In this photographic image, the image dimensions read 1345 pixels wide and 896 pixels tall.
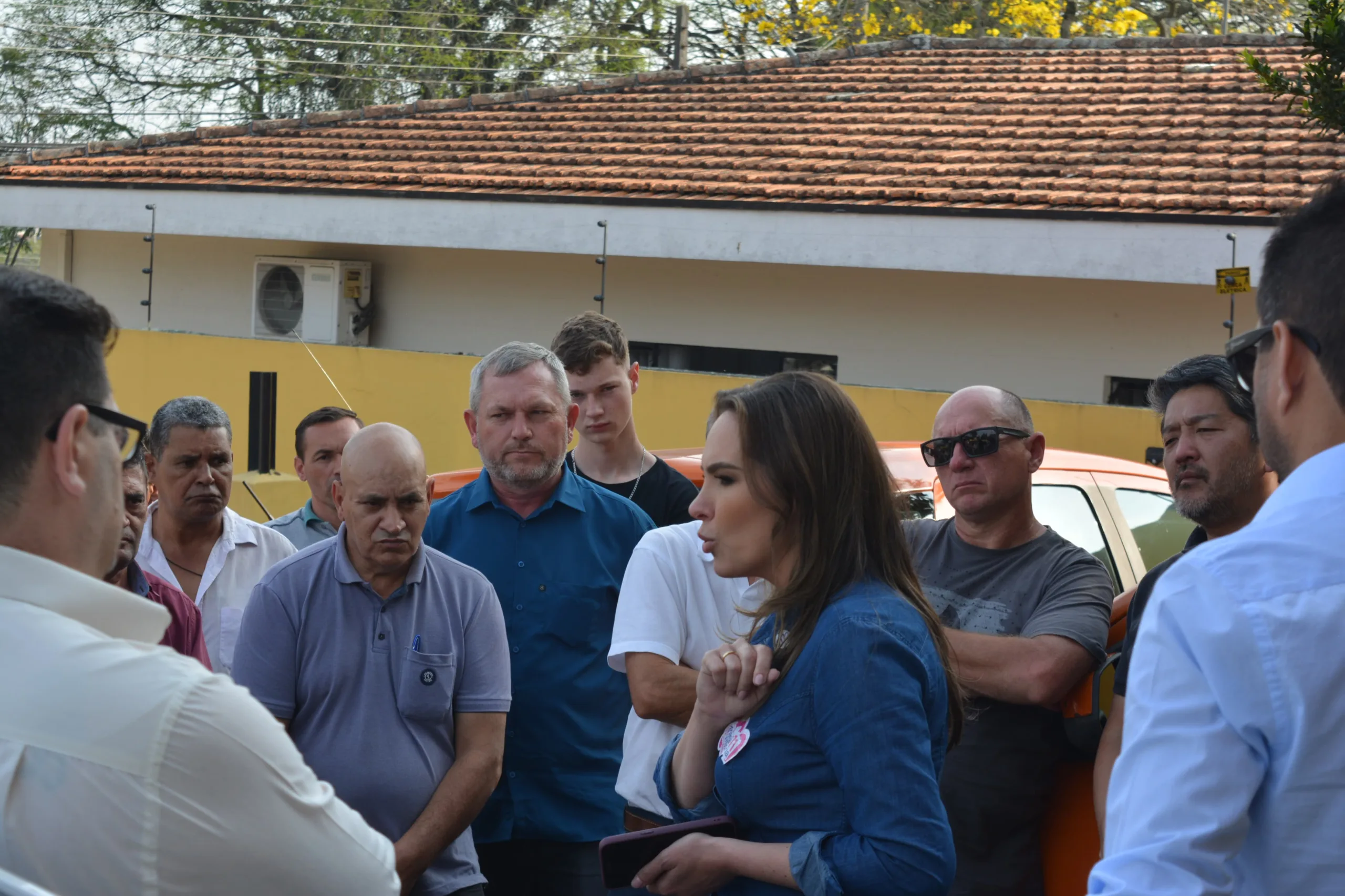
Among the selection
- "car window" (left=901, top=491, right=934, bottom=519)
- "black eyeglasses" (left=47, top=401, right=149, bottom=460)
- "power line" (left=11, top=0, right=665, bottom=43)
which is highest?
"power line" (left=11, top=0, right=665, bottom=43)

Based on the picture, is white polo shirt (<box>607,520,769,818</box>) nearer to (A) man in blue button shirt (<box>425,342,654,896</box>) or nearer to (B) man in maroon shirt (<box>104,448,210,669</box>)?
(A) man in blue button shirt (<box>425,342,654,896</box>)

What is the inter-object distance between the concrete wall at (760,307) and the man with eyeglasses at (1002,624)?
6.79 metres

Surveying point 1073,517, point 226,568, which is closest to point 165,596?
point 226,568

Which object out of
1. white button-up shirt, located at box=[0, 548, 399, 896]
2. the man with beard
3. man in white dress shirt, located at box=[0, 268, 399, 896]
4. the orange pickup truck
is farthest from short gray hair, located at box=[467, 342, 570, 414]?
white button-up shirt, located at box=[0, 548, 399, 896]

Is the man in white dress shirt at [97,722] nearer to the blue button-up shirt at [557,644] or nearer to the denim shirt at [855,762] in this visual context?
the denim shirt at [855,762]

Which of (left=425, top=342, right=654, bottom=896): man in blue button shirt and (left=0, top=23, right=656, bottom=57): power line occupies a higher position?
(left=0, top=23, right=656, bottom=57): power line

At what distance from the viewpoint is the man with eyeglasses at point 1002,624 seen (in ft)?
11.0

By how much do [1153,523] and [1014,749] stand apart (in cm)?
289

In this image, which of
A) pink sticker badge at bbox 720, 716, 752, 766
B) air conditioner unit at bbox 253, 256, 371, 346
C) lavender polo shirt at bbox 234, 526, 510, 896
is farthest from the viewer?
air conditioner unit at bbox 253, 256, 371, 346

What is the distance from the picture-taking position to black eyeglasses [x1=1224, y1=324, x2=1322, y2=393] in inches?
61.7

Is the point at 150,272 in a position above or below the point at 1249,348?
above

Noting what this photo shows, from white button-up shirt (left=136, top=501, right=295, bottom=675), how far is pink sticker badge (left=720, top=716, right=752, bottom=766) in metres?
2.29

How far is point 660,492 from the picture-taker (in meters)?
4.75

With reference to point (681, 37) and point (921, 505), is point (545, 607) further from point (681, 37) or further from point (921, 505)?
point (681, 37)
